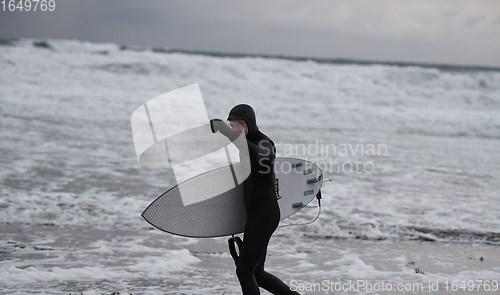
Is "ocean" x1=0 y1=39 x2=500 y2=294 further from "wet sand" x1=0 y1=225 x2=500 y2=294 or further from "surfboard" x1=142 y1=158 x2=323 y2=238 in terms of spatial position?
"surfboard" x1=142 y1=158 x2=323 y2=238

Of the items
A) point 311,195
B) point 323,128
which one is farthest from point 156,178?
point 323,128

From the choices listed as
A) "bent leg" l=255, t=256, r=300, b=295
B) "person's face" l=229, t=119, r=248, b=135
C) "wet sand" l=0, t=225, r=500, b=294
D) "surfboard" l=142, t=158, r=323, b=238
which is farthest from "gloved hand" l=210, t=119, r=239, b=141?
"wet sand" l=0, t=225, r=500, b=294

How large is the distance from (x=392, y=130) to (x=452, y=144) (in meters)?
2.73

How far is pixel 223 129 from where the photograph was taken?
276 cm

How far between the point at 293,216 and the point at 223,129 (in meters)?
4.21

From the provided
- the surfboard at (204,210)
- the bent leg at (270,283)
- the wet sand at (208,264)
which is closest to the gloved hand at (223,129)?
the surfboard at (204,210)

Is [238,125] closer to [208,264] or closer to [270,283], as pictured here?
[270,283]

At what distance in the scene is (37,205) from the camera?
644 centimetres

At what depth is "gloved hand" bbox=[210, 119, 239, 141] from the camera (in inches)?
108

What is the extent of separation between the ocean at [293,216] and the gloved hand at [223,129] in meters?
1.91

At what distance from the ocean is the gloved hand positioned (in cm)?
191

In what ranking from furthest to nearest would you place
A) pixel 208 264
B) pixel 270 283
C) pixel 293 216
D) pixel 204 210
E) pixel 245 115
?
pixel 293 216 → pixel 208 264 → pixel 204 210 → pixel 270 283 → pixel 245 115

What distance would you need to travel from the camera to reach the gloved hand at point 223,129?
2734 millimetres

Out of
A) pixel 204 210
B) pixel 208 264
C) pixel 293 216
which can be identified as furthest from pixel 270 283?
pixel 293 216
